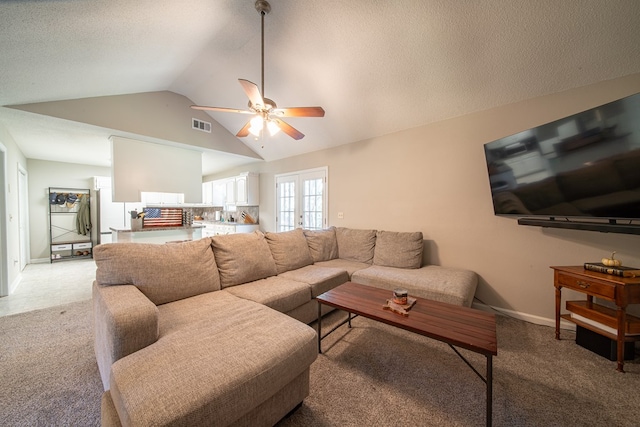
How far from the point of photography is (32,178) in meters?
5.33

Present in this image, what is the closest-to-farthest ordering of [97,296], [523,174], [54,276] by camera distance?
[97,296]
[523,174]
[54,276]

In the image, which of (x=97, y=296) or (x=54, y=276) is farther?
(x=54, y=276)

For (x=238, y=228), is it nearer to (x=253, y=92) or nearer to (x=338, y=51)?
(x=253, y=92)

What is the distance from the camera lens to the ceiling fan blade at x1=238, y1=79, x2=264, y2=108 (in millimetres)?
1860

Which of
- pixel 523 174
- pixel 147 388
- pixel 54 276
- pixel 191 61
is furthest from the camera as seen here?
pixel 54 276

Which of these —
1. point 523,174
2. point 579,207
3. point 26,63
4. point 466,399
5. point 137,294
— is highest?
point 26,63

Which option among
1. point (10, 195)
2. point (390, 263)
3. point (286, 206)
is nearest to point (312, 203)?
point (286, 206)

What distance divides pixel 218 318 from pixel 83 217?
6.84 m

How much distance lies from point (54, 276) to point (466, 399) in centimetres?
640

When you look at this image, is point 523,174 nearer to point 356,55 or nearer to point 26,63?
point 356,55

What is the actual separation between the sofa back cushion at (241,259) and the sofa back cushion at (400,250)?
1494 millimetres

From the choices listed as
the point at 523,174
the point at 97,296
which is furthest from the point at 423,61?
the point at 97,296

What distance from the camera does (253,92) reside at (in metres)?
1.97

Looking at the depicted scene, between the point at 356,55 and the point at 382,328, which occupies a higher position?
the point at 356,55
